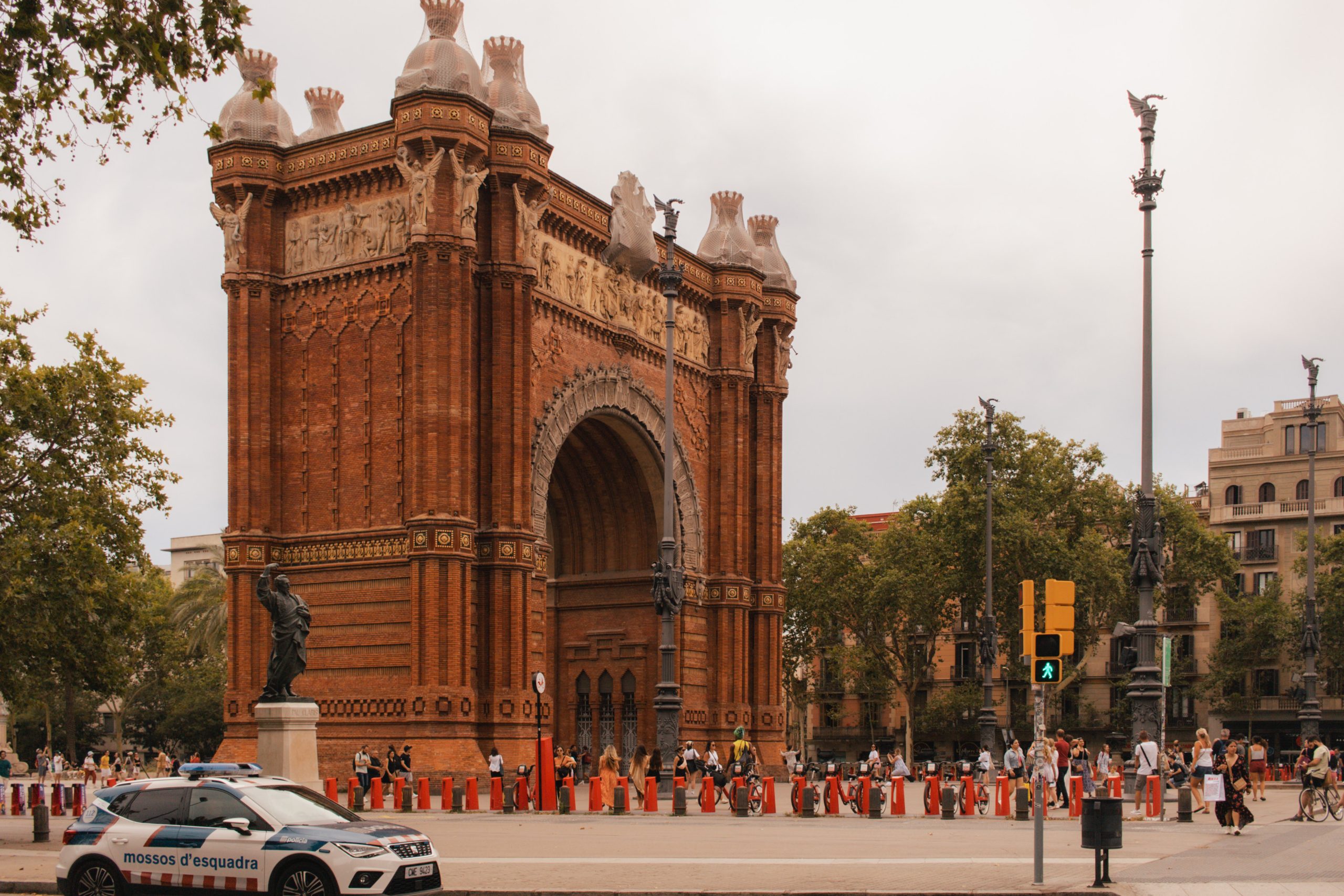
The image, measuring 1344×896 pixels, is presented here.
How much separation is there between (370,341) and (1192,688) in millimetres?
50749

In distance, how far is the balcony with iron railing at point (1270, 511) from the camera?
76625mm

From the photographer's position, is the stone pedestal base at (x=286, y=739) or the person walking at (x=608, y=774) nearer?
the stone pedestal base at (x=286, y=739)

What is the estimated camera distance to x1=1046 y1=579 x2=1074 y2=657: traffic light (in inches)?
643

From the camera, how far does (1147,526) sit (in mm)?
29719

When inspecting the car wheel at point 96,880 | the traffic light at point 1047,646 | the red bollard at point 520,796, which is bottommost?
the red bollard at point 520,796

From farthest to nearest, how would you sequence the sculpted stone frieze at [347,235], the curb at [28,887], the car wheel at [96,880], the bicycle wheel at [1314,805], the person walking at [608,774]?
the sculpted stone frieze at [347,235] < the person walking at [608,774] < the bicycle wheel at [1314,805] < the curb at [28,887] < the car wheel at [96,880]

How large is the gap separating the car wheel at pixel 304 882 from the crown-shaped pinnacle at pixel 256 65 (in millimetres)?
30688

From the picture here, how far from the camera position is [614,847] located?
21812 millimetres

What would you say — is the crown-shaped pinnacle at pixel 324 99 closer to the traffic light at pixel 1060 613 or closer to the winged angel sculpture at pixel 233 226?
the winged angel sculpture at pixel 233 226

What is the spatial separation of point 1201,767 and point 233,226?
2782 centimetres

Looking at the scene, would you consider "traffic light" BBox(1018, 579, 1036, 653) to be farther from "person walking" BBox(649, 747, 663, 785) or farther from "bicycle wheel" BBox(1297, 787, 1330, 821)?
"person walking" BBox(649, 747, 663, 785)

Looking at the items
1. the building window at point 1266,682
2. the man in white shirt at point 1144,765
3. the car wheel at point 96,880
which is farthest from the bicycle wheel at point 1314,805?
the building window at point 1266,682

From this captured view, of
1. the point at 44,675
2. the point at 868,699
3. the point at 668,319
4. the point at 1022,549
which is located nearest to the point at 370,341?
the point at 668,319

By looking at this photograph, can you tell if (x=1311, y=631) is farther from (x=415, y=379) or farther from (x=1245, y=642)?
(x=415, y=379)
